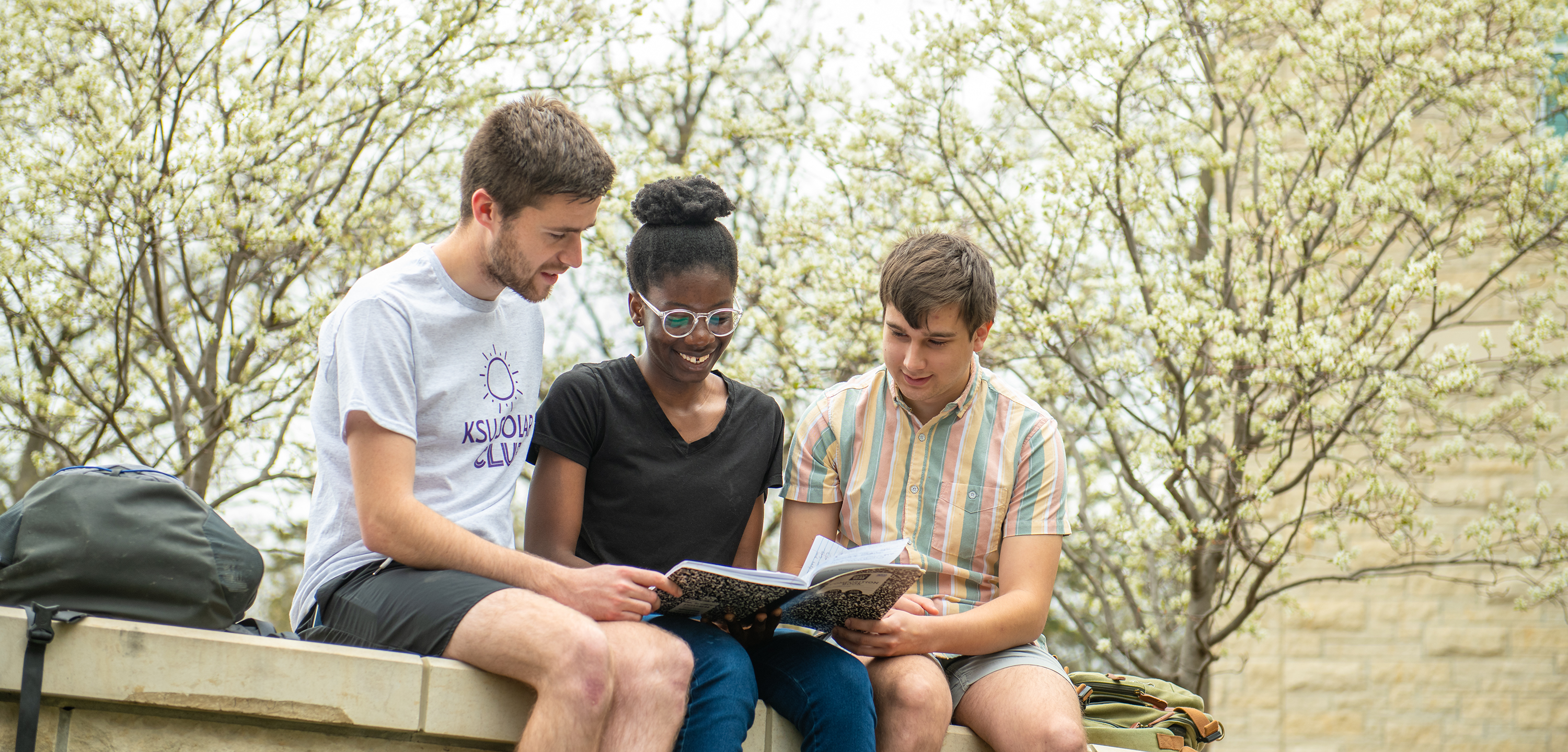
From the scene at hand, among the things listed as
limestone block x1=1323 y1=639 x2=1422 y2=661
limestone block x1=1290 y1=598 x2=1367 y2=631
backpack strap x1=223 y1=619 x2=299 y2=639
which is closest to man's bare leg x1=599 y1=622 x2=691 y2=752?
backpack strap x1=223 y1=619 x2=299 y2=639

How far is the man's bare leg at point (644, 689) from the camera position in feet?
7.47

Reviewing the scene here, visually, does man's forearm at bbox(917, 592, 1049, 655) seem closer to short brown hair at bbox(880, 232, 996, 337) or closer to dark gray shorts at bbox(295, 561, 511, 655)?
short brown hair at bbox(880, 232, 996, 337)

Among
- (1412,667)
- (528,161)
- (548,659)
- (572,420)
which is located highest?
(528,161)

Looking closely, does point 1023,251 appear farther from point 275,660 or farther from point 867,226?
point 275,660

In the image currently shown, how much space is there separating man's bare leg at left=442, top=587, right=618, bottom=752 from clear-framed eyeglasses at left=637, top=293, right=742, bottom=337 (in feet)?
2.70

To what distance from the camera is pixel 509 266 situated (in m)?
2.65

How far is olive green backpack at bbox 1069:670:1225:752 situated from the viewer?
308 centimetres

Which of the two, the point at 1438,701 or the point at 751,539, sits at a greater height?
the point at 751,539

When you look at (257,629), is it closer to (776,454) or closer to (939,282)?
(776,454)

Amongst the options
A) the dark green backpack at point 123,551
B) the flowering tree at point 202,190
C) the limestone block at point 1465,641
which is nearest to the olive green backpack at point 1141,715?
the dark green backpack at point 123,551

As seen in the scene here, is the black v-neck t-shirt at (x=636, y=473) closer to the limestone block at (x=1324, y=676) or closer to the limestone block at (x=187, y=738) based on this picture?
the limestone block at (x=187, y=738)

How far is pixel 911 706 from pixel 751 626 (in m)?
0.38

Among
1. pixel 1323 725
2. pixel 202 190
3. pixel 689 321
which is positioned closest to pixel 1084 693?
pixel 689 321

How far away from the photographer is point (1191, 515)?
525cm
